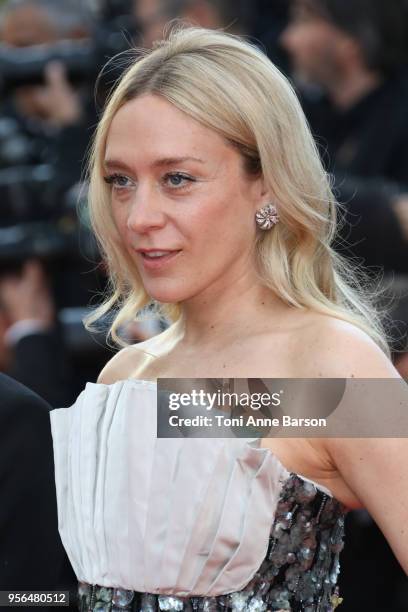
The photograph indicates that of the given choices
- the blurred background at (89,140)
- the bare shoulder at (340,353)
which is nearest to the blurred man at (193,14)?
the blurred background at (89,140)

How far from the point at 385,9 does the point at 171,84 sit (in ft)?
6.74

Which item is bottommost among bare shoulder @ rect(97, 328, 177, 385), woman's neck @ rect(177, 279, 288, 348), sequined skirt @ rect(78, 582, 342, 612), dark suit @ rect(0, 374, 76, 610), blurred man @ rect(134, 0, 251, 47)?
sequined skirt @ rect(78, 582, 342, 612)

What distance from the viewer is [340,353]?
223cm

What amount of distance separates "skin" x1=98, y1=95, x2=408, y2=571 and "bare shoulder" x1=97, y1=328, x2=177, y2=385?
115mm

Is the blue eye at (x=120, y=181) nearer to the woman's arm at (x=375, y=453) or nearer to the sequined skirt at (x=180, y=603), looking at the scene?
the woman's arm at (x=375, y=453)

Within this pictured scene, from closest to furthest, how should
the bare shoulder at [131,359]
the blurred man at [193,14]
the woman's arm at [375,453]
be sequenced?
the woman's arm at [375,453] → the bare shoulder at [131,359] → the blurred man at [193,14]

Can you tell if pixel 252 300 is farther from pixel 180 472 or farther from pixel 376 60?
pixel 376 60

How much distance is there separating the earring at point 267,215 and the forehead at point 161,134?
164 millimetres

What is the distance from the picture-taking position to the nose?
235 cm

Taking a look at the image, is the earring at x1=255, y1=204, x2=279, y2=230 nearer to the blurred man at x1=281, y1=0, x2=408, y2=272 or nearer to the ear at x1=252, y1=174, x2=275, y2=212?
the ear at x1=252, y1=174, x2=275, y2=212

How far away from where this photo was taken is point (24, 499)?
2.49 metres

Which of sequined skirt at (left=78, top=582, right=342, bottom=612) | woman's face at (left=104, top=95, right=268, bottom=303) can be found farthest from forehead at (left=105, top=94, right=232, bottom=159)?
sequined skirt at (left=78, top=582, right=342, bottom=612)

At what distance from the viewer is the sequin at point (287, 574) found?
2252mm

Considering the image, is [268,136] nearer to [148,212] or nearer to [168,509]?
[148,212]
